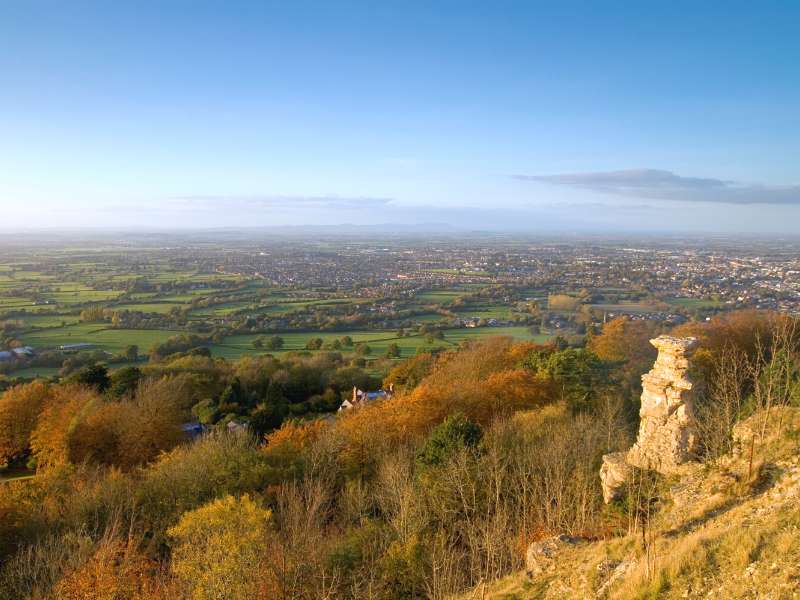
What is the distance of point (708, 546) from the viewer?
295 inches

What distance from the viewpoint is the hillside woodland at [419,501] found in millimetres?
8836

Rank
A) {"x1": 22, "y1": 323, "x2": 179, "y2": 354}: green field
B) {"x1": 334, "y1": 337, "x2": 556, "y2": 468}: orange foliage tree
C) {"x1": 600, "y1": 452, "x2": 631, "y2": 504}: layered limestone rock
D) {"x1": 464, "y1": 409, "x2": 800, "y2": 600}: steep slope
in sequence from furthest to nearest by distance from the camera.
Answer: {"x1": 22, "y1": 323, "x2": 179, "y2": 354}: green field
{"x1": 334, "y1": 337, "x2": 556, "y2": 468}: orange foliage tree
{"x1": 600, "y1": 452, "x2": 631, "y2": 504}: layered limestone rock
{"x1": 464, "y1": 409, "x2": 800, "y2": 600}: steep slope

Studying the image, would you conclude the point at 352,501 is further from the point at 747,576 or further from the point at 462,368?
the point at 462,368

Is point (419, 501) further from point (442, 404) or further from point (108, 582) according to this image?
point (442, 404)

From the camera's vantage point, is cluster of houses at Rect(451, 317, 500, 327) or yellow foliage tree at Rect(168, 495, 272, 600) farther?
cluster of houses at Rect(451, 317, 500, 327)

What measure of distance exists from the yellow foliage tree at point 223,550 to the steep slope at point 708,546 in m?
5.08

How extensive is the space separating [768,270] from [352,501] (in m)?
74.5

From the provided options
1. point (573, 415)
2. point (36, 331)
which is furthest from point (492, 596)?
point (36, 331)

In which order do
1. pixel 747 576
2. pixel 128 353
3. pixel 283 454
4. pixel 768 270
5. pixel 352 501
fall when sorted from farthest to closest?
pixel 768 270 → pixel 128 353 → pixel 283 454 → pixel 352 501 → pixel 747 576

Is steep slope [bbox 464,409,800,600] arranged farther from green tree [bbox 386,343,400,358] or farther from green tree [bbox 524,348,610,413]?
green tree [bbox 386,343,400,358]

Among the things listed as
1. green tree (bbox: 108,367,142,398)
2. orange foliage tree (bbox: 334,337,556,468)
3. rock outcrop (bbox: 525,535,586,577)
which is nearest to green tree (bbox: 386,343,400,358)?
orange foliage tree (bbox: 334,337,556,468)

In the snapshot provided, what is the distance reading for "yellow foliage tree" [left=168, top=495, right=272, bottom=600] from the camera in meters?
10.1

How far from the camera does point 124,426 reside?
23266mm

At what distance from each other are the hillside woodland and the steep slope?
39 millimetres
